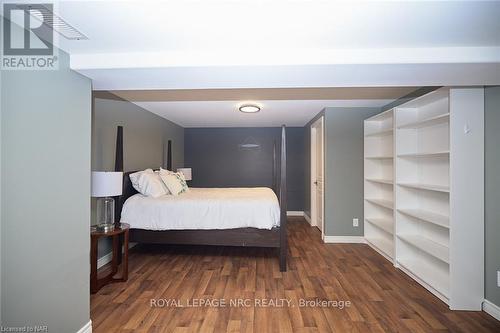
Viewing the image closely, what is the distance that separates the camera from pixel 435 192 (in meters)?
2.90

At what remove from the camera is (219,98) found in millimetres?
3537

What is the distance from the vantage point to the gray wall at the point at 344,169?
Answer: 13.6ft

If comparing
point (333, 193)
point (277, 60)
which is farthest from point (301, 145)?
point (277, 60)

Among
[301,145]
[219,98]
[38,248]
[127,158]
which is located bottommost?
[38,248]

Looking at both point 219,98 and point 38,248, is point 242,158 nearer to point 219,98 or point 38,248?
point 219,98

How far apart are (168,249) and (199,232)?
91 centimetres

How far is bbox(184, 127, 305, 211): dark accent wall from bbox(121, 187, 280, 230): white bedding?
10.4 ft

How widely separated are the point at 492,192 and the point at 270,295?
2.20 m

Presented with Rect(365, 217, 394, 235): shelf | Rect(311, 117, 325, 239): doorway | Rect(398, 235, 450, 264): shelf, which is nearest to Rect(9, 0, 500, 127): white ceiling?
Rect(398, 235, 450, 264): shelf

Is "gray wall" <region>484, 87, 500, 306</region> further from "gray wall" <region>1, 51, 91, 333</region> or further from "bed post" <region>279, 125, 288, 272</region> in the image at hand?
"gray wall" <region>1, 51, 91, 333</region>

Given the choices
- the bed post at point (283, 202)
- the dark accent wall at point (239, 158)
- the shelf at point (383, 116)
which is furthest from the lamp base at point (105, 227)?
the dark accent wall at point (239, 158)

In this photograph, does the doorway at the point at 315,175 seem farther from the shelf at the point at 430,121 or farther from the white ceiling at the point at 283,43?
the white ceiling at the point at 283,43

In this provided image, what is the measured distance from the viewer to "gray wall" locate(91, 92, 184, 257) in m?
3.12

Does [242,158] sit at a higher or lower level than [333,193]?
higher
